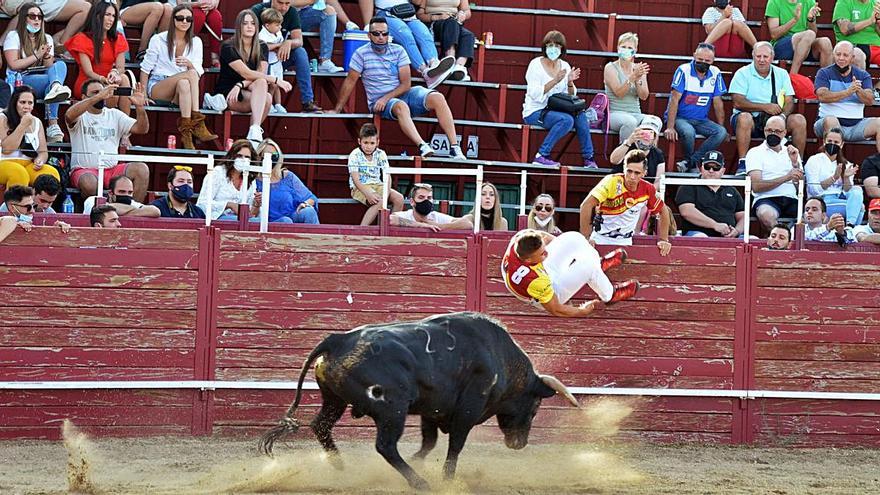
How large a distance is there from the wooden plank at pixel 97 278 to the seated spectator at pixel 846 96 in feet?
22.4

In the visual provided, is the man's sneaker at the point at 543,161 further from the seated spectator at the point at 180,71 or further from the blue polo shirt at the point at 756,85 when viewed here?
the seated spectator at the point at 180,71

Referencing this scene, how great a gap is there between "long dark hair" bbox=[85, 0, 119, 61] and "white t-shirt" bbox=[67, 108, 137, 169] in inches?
31.6

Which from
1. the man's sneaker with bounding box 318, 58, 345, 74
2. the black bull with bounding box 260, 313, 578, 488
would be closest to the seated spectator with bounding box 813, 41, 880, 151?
the man's sneaker with bounding box 318, 58, 345, 74

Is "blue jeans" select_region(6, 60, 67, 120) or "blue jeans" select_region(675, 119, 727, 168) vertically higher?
"blue jeans" select_region(6, 60, 67, 120)

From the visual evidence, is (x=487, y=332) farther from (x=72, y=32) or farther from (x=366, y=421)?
(x=72, y=32)

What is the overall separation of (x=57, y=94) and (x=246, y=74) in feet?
5.55

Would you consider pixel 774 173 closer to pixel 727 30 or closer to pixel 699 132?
pixel 699 132

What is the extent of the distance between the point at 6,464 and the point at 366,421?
248 cm

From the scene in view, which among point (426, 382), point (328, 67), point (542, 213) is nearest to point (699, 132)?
point (542, 213)

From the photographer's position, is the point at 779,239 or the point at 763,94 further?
the point at 763,94

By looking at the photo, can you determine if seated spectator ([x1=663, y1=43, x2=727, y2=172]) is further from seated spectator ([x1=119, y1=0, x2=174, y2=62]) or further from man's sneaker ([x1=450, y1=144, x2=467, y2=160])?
seated spectator ([x1=119, y1=0, x2=174, y2=62])

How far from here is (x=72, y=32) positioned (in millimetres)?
12094

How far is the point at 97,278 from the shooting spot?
29.5ft

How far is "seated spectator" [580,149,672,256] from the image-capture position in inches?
367
